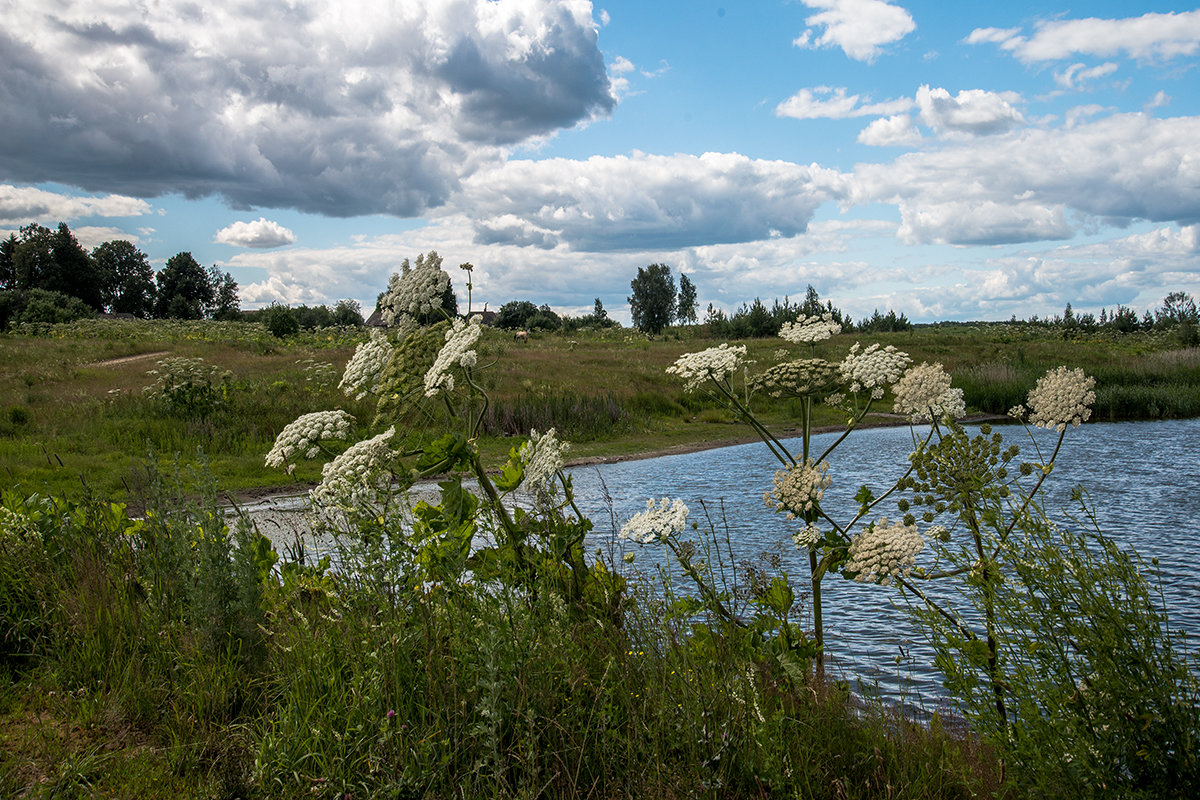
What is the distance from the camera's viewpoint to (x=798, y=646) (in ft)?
10.9

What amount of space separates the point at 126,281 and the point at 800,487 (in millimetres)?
115493

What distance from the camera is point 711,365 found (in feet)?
11.0

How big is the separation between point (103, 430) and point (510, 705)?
1563 centimetres

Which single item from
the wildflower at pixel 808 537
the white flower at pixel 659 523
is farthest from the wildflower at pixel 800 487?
the white flower at pixel 659 523

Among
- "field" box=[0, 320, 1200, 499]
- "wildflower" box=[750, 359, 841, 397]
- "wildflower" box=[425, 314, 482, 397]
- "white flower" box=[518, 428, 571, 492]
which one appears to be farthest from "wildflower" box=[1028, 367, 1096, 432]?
"field" box=[0, 320, 1200, 499]

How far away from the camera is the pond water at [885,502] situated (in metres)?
5.29

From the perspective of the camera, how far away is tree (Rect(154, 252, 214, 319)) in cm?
9731

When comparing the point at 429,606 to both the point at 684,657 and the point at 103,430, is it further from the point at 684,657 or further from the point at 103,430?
the point at 103,430

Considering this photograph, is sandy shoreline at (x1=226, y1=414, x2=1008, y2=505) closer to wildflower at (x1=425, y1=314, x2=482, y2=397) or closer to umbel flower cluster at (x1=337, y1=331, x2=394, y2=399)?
umbel flower cluster at (x1=337, y1=331, x2=394, y2=399)

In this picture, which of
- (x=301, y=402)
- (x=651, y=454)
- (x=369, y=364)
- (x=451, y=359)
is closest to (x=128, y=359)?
(x=301, y=402)

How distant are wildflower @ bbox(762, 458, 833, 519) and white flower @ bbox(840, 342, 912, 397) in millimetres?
517

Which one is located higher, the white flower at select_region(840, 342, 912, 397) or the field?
the white flower at select_region(840, 342, 912, 397)

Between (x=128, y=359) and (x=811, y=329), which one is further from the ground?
(x=128, y=359)

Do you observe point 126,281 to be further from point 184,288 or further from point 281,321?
point 281,321
